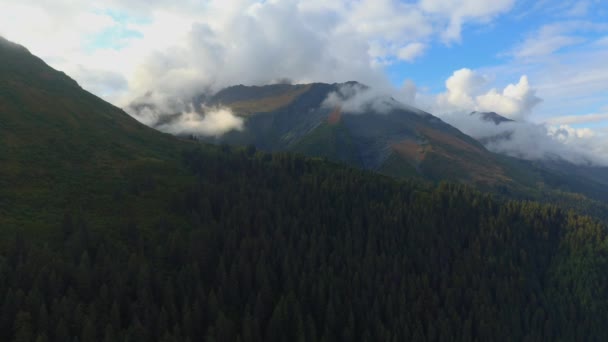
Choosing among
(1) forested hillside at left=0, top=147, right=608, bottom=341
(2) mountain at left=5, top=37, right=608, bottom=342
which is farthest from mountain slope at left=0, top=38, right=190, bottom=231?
(1) forested hillside at left=0, top=147, right=608, bottom=341

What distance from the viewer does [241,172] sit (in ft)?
617

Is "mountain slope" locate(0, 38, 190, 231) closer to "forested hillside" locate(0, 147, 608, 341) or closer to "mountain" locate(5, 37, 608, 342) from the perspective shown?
"mountain" locate(5, 37, 608, 342)

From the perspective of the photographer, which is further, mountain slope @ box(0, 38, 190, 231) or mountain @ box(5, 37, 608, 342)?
mountain slope @ box(0, 38, 190, 231)

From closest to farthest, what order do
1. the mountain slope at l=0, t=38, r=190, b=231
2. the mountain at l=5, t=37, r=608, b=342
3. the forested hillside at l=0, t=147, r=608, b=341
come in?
the forested hillside at l=0, t=147, r=608, b=341 → the mountain at l=5, t=37, r=608, b=342 → the mountain slope at l=0, t=38, r=190, b=231

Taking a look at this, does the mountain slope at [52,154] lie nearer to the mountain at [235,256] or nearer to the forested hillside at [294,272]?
the mountain at [235,256]

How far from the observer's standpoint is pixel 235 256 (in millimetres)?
114938

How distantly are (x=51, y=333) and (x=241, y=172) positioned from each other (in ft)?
408

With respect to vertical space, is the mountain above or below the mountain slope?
below

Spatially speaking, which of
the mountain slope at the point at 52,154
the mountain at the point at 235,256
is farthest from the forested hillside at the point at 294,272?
the mountain slope at the point at 52,154

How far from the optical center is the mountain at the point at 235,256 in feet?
268

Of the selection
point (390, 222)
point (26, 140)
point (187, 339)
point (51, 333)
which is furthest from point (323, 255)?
point (26, 140)

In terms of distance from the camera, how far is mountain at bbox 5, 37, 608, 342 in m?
81.6

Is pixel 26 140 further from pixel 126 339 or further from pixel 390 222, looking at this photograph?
pixel 390 222

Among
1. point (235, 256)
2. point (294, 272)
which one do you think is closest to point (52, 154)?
point (235, 256)
